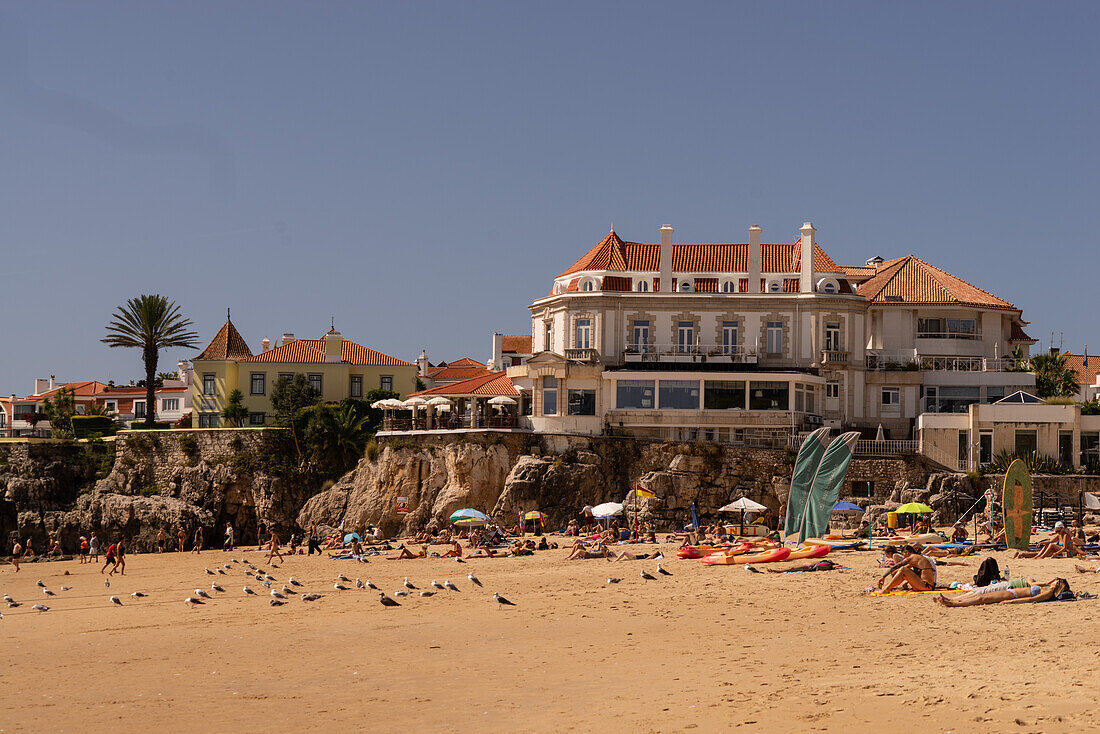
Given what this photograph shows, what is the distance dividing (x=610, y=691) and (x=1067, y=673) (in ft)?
19.1

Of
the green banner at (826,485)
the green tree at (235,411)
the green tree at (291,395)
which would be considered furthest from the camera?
the green tree at (235,411)

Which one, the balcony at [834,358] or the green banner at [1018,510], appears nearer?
the green banner at [1018,510]

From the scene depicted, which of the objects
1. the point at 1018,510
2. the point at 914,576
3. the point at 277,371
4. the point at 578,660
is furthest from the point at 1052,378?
the point at 578,660

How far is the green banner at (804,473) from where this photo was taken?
31.8 meters

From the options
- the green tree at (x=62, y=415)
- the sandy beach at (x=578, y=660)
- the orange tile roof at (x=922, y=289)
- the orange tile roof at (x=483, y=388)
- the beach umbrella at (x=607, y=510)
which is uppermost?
the orange tile roof at (x=922, y=289)

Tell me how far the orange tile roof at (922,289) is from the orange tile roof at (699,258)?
3.57m

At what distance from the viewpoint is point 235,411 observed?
5659 cm

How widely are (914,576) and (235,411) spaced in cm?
3984

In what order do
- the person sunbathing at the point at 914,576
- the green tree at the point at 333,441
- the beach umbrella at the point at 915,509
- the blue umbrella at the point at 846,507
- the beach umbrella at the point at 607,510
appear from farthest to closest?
the green tree at the point at 333,441 < the blue umbrella at the point at 846,507 < the beach umbrella at the point at 607,510 < the beach umbrella at the point at 915,509 < the person sunbathing at the point at 914,576

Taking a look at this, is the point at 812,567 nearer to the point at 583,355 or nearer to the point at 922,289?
the point at 583,355

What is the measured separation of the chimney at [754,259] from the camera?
4859 centimetres

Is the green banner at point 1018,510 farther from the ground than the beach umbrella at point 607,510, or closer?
farther from the ground

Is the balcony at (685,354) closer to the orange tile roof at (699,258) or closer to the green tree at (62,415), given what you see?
the orange tile roof at (699,258)

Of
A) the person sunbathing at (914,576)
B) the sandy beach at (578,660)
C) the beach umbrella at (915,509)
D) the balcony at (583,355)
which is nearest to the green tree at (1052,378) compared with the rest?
the beach umbrella at (915,509)
